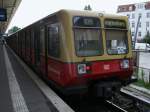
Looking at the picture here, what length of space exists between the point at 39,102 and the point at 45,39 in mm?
2619

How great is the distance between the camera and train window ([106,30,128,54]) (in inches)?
→ 337

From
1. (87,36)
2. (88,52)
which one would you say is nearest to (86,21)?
(87,36)

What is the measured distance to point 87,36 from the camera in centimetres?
820

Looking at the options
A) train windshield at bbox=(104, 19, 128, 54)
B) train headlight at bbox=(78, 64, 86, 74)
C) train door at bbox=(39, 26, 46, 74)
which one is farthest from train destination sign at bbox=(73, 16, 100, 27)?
train door at bbox=(39, 26, 46, 74)

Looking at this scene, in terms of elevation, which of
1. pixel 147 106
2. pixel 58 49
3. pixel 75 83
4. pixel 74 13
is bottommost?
pixel 147 106

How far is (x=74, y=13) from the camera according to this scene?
26.5ft

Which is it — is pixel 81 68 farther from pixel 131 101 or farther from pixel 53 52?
pixel 131 101

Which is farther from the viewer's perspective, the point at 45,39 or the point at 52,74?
the point at 45,39

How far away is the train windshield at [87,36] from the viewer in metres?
8.05

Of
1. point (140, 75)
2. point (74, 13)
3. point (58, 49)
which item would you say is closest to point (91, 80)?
point (58, 49)

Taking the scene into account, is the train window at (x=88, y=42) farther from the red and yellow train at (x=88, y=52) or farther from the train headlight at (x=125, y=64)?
the train headlight at (x=125, y=64)

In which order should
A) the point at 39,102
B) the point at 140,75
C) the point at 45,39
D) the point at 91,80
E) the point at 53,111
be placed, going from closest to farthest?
the point at 53,111 → the point at 39,102 → the point at 91,80 → the point at 45,39 → the point at 140,75

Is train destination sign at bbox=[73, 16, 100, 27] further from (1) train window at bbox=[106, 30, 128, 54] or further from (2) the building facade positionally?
(2) the building facade

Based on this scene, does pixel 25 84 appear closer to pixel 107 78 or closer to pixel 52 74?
pixel 52 74
